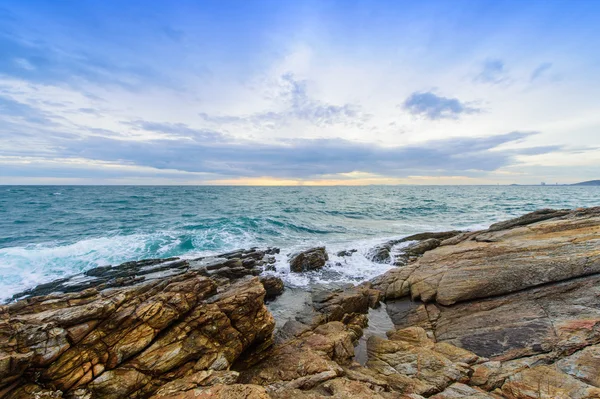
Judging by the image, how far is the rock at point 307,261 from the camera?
1966 centimetres

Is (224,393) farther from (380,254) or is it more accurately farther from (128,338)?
(380,254)

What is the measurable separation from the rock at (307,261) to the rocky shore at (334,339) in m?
5.71

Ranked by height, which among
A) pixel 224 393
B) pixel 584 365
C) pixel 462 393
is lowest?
pixel 462 393

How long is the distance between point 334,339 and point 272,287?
22.9 ft

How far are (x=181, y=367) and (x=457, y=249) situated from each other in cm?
1617

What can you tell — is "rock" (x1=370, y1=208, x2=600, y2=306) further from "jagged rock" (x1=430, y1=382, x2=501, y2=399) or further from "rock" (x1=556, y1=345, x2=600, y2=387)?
"jagged rock" (x1=430, y1=382, x2=501, y2=399)

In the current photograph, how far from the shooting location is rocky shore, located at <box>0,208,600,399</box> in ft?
20.0

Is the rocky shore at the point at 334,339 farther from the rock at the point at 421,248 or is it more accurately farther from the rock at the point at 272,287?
the rock at the point at 421,248

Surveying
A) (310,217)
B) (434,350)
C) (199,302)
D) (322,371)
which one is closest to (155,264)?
(199,302)

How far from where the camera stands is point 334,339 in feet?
30.4

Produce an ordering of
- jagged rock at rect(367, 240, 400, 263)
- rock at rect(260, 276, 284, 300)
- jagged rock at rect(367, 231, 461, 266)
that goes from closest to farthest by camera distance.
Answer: rock at rect(260, 276, 284, 300), jagged rock at rect(367, 231, 461, 266), jagged rock at rect(367, 240, 400, 263)

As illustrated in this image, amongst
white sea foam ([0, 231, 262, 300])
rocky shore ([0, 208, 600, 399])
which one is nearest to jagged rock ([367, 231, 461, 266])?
rocky shore ([0, 208, 600, 399])

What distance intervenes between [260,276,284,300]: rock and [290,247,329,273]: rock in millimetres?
3490

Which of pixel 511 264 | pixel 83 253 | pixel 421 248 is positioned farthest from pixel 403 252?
pixel 83 253
